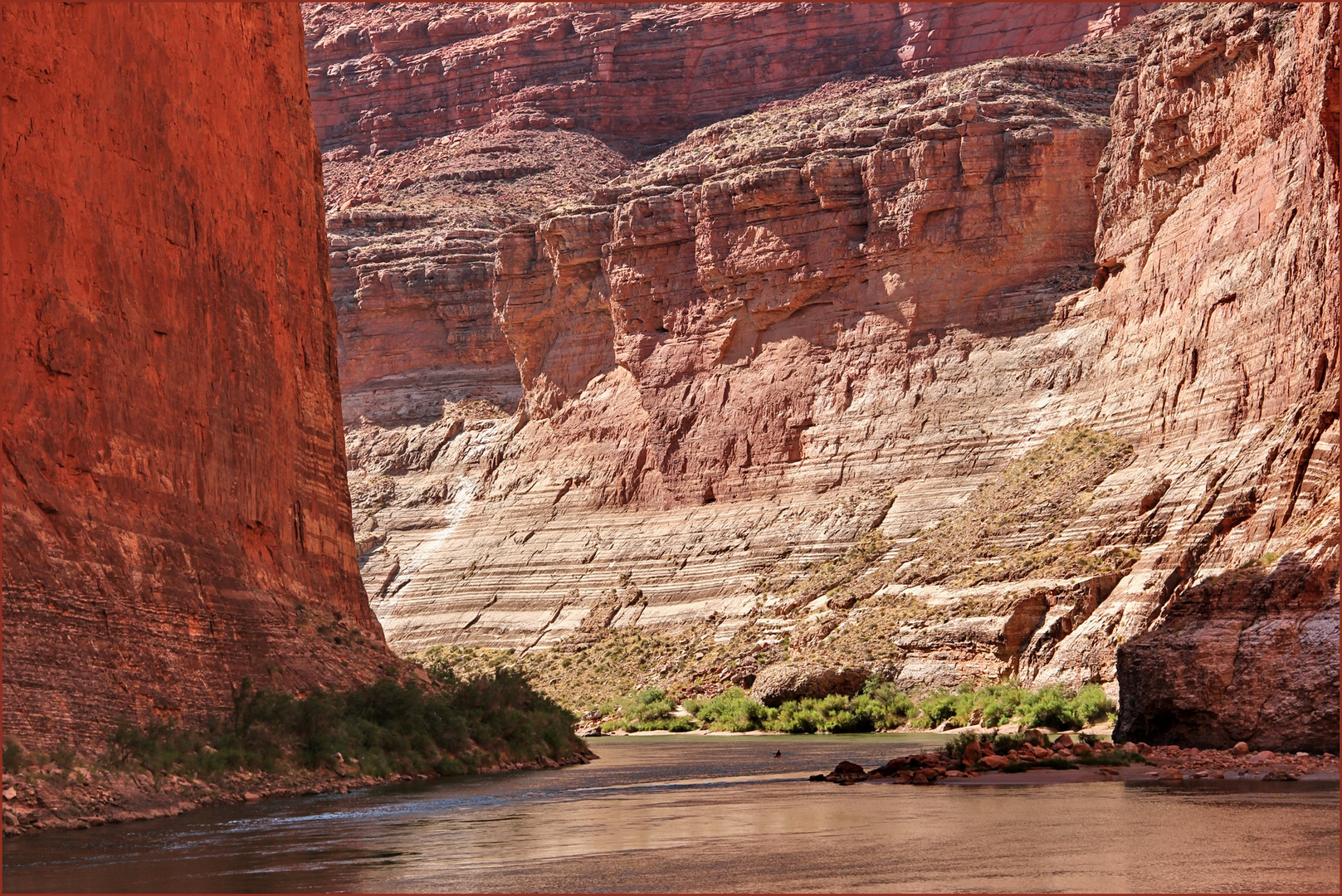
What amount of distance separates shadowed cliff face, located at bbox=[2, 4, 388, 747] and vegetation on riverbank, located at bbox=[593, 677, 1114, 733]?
620 inches

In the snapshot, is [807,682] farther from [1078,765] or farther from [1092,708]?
[1078,765]

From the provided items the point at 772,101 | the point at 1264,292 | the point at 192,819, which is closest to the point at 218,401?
the point at 192,819

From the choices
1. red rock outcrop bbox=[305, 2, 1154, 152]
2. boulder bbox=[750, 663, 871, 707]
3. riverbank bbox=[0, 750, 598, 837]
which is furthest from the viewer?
red rock outcrop bbox=[305, 2, 1154, 152]

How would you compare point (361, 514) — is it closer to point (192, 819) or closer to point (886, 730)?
point (886, 730)

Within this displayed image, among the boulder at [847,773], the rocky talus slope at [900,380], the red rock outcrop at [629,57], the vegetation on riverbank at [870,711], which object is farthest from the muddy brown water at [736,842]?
the red rock outcrop at [629,57]

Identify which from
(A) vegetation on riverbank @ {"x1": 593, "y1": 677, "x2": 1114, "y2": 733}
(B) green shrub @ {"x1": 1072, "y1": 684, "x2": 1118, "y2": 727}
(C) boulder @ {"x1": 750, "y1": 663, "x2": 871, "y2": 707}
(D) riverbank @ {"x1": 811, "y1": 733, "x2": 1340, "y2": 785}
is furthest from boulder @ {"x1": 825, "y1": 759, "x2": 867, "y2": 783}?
(C) boulder @ {"x1": 750, "y1": 663, "x2": 871, "y2": 707}

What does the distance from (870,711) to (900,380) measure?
68.0 ft

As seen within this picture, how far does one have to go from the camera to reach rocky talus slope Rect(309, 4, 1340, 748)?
45.4m

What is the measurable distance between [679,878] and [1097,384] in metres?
44.7

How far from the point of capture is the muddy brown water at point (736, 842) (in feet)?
47.4

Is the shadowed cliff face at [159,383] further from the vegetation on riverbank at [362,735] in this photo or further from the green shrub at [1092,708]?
the green shrub at [1092,708]

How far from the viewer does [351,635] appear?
108 ft

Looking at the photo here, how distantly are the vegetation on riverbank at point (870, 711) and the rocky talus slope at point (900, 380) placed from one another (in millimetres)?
1448

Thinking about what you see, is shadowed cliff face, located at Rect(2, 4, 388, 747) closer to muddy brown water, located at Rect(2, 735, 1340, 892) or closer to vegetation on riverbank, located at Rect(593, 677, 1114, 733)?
muddy brown water, located at Rect(2, 735, 1340, 892)
